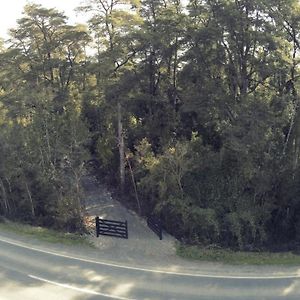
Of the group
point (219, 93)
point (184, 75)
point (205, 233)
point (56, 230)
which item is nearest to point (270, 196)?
point (205, 233)

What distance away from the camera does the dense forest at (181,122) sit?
22.4 m

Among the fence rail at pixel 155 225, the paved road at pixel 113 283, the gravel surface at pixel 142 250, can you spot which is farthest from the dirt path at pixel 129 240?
the paved road at pixel 113 283

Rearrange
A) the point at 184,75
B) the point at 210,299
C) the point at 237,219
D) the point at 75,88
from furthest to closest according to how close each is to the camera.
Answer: the point at 75,88, the point at 184,75, the point at 237,219, the point at 210,299

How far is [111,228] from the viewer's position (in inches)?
891

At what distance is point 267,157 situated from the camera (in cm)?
2269

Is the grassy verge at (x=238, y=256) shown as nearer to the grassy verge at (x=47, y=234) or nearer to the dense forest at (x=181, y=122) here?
the dense forest at (x=181, y=122)

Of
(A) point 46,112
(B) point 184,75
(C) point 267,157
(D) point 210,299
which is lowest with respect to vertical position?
(D) point 210,299

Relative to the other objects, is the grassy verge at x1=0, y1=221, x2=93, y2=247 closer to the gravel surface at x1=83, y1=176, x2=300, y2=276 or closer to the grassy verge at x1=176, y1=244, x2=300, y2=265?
the gravel surface at x1=83, y1=176, x2=300, y2=276

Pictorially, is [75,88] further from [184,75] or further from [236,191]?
[236,191]

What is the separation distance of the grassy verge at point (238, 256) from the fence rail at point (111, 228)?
3.18 metres

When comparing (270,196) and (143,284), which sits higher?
(270,196)

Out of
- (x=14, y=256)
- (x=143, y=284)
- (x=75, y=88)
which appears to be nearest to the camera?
(x=143, y=284)

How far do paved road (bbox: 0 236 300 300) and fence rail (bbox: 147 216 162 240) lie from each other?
4474 millimetres

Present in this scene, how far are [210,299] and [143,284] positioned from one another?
8.98 feet
